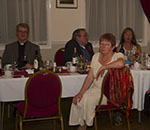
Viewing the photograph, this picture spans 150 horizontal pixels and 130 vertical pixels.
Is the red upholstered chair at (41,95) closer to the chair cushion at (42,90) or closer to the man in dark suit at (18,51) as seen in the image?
the chair cushion at (42,90)

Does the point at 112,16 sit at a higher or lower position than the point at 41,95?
higher

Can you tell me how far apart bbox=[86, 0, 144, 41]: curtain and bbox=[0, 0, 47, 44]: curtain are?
1.01m

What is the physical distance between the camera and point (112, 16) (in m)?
5.92

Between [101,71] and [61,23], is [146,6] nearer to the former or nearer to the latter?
[61,23]

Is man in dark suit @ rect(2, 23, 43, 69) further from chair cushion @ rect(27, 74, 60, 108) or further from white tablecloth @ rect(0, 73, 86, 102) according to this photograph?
chair cushion @ rect(27, 74, 60, 108)

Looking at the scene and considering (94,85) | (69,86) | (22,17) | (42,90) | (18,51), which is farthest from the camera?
(22,17)

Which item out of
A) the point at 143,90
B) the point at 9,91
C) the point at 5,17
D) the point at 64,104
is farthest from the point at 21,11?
the point at 143,90

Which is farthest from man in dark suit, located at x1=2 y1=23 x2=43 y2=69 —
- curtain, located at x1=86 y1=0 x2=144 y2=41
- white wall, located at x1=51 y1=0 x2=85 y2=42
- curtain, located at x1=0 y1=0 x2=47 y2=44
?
curtain, located at x1=86 y1=0 x2=144 y2=41

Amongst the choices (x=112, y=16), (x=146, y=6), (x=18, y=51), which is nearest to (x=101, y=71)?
(x=18, y=51)

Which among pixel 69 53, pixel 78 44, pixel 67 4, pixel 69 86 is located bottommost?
pixel 69 86

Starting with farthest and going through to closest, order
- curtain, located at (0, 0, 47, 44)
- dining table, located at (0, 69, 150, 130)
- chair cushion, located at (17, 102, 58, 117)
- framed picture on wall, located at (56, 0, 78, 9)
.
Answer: framed picture on wall, located at (56, 0, 78, 9) < curtain, located at (0, 0, 47, 44) < dining table, located at (0, 69, 150, 130) < chair cushion, located at (17, 102, 58, 117)

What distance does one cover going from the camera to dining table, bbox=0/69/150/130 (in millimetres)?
3029

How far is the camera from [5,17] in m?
5.05

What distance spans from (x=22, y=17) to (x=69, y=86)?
241cm
